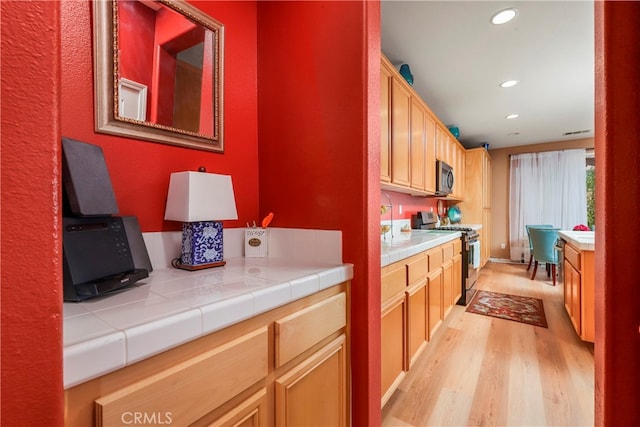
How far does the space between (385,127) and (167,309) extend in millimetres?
1830

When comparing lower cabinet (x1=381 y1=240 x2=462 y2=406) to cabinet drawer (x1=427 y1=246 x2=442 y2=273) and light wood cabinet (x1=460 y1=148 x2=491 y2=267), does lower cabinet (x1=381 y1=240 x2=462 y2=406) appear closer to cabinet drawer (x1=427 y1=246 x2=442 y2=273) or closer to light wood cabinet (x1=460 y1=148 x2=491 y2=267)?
cabinet drawer (x1=427 y1=246 x2=442 y2=273)

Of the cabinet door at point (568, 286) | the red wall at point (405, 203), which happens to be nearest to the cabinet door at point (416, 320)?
the red wall at point (405, 203)

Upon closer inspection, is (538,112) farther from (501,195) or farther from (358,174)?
(358,174)

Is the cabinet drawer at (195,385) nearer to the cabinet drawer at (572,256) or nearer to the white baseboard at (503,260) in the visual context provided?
the cabinet drawer at (572,256)

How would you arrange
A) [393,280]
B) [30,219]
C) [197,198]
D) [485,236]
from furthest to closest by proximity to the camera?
1. [485,236]
2. [393,280]
3. [197,198]
4. [30,219]

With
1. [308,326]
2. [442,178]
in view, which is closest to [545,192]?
[442,178]

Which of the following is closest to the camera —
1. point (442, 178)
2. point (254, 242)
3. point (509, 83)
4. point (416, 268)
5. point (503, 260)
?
point (254, 242)

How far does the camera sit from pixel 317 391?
983mm

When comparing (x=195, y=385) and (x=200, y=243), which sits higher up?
(x=200, y=243)

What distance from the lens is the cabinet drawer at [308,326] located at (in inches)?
32.9

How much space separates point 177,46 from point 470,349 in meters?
2.73

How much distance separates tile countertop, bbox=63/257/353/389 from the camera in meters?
0.49

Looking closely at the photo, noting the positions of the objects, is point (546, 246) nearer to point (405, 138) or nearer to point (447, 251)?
point (447, 251)

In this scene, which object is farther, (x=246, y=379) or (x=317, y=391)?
(x=317, y=391)
